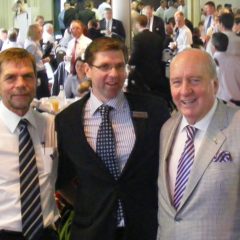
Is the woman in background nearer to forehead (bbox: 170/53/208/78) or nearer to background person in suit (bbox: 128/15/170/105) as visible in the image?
background person in suit (bbox: 128/15/170/105)

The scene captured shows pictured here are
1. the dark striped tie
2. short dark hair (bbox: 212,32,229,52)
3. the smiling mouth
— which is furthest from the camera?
short dark hair (bbox: 212,32,229,52)

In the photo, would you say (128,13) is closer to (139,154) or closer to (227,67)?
(227,67)

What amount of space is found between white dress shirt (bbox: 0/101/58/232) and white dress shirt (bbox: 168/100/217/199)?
22.1 inches

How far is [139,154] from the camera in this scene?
7.16ft

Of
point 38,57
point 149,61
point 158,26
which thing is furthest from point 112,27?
point 149,61

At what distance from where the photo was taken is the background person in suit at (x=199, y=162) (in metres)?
1.88

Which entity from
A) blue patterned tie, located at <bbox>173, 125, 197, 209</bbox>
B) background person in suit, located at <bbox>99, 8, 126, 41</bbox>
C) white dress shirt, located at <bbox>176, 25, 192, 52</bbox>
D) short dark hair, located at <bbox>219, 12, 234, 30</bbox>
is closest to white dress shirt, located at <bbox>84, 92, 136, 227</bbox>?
blue patterned tie, located at <bbox>173, 125, 197, 209</bbox>

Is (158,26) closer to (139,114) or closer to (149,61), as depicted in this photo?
(149,61)

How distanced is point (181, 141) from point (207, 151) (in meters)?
0.18

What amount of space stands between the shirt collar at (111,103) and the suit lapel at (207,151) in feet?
1.56

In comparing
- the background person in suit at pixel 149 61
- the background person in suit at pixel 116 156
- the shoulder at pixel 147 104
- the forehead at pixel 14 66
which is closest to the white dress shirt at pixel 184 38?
the background person in suit at pixel 149 61

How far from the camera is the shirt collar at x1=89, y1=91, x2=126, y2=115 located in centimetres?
228

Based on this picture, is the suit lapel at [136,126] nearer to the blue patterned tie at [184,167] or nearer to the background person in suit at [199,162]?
the background person in suit at [199,162]

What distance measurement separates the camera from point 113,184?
2162 millimetres
